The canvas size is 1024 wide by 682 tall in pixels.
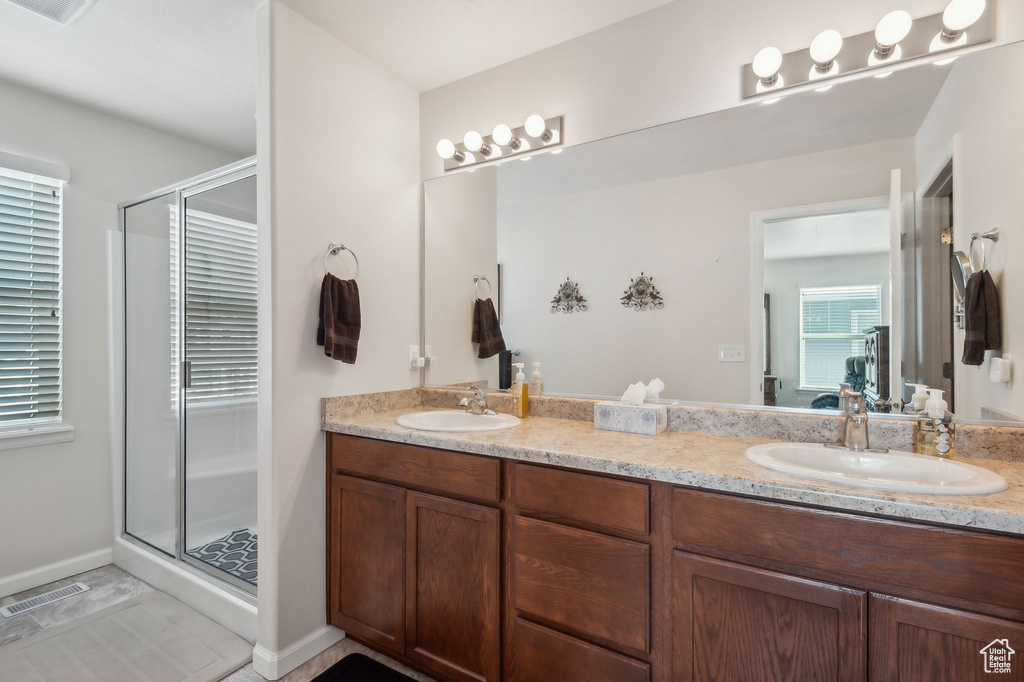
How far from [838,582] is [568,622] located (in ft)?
2.40

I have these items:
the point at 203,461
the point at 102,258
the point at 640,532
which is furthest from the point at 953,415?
the point at 102,258

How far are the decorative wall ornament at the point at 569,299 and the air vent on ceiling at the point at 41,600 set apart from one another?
2.76m

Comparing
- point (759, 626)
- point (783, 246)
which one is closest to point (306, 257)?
point (783, 246)

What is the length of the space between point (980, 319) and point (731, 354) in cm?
68

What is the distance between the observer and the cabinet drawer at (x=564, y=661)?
1.37m

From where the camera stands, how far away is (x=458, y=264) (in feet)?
8.08

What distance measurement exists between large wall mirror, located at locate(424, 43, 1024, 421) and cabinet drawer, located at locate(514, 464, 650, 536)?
2.13 ft

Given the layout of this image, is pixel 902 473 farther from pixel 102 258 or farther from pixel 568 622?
pixel 102 258

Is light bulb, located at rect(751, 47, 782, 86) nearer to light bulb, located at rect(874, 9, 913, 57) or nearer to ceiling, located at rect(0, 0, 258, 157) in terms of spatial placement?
light bulb, located at rect(874, 9, 913, 57)

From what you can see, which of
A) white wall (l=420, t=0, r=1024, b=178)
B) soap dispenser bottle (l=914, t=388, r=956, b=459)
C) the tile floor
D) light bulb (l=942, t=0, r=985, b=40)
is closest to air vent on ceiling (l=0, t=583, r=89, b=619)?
the tile floor

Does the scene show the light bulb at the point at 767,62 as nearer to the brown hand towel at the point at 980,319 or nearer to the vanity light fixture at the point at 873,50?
the vanity light fixture at the point at 873,50

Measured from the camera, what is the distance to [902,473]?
1349mm

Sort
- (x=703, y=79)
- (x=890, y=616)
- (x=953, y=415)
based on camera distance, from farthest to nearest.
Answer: (x=703, y=79), (x=953, y=415), (x=890, y=616)

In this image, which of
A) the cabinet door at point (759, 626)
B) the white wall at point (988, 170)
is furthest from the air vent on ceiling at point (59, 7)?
the white wall at point (988, 170)
